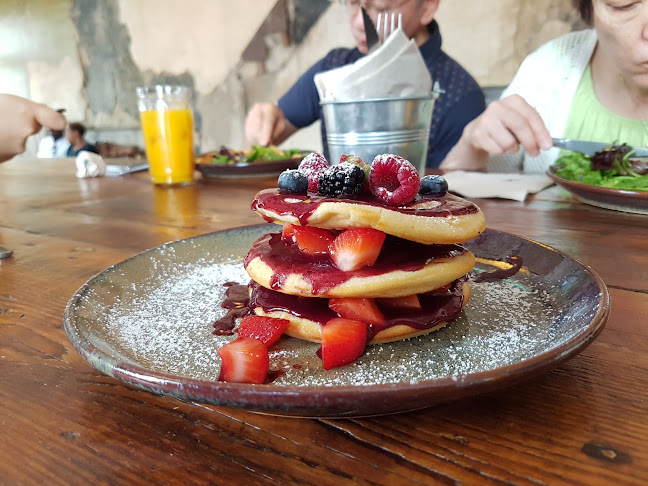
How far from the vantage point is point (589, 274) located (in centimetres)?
81

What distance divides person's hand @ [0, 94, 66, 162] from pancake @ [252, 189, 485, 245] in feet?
5.34

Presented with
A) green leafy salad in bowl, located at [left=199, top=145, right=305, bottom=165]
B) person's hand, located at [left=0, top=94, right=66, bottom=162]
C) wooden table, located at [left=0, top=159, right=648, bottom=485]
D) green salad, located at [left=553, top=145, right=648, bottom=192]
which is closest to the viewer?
wooden table, located at [left=0, top=159, right=648, bottom=485]

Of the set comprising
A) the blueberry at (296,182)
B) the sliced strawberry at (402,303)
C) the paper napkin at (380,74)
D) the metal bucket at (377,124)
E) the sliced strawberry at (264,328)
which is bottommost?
the sliced strawberry at (264,328)

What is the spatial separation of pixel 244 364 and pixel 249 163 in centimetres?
188

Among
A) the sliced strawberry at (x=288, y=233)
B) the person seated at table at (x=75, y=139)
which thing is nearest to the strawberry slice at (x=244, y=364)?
the sliced strawberry at (x=288, y=233)

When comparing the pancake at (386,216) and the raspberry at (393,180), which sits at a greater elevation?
the raspberry at (393,180)

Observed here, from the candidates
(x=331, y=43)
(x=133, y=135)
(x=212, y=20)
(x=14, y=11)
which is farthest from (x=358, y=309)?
(x=14, y=11)

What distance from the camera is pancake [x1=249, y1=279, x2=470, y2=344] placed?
30.0 inches

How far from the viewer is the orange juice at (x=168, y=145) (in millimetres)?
2428

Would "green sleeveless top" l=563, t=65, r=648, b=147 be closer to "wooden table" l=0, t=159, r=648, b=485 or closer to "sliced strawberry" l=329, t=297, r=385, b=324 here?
"wooden table" l=0, t=159, r=648, b=485

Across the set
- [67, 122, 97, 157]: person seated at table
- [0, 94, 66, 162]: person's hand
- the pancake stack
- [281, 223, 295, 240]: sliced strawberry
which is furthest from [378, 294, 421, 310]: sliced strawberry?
[67, 122, 97, 157]: person seated at table

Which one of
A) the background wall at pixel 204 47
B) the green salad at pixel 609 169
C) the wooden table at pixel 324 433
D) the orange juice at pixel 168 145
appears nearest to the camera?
the wooden table at pixel 324 433

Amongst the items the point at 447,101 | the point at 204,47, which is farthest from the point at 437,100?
the point at 204,47

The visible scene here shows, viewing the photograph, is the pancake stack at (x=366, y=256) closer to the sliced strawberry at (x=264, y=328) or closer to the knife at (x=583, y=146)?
the sliced strawberry at (x=264, y=328)
